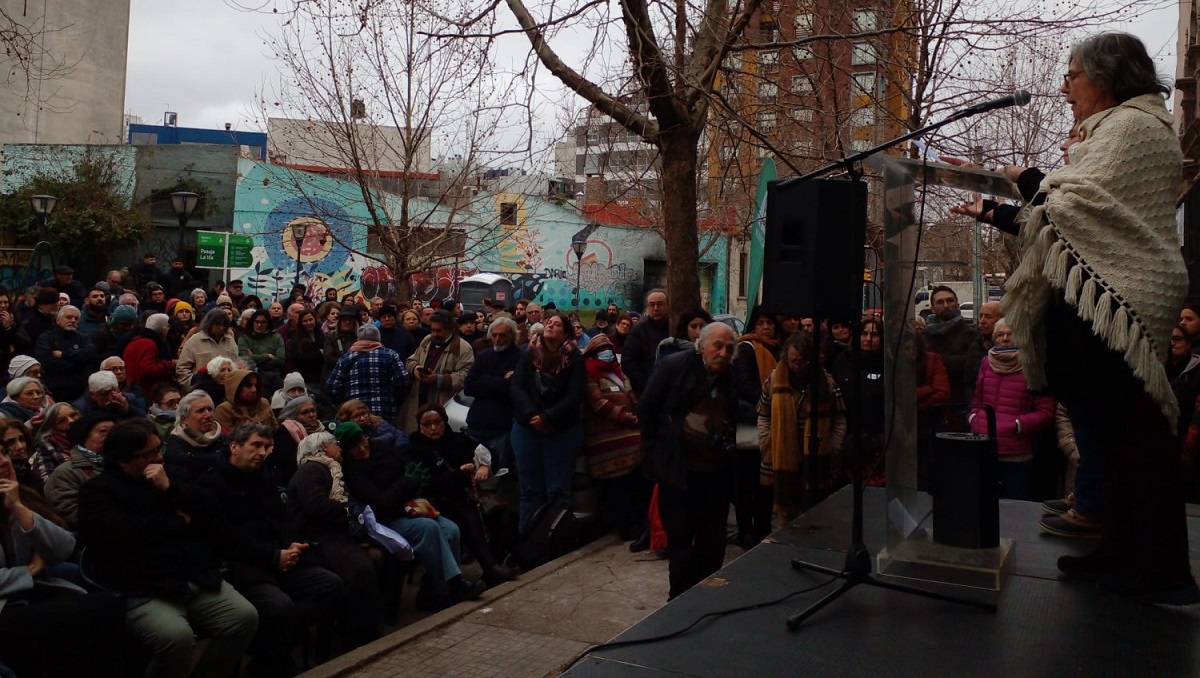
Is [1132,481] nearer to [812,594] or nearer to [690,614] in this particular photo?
[812,594]

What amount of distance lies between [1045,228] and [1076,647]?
4.24 feet

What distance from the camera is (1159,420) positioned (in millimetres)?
3072

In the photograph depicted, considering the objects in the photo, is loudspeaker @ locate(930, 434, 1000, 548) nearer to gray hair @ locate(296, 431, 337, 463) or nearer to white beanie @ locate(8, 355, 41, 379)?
gray hair @ locate(296, 431, 337, 463)

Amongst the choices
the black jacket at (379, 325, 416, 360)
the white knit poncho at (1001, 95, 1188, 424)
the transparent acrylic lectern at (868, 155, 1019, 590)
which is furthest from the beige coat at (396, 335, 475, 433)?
the white knit poncho at (1001, 95, 1188, 424)

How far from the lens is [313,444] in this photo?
20.1ft

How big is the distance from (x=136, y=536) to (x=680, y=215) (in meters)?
5.04

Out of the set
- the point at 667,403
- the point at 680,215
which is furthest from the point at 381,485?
the point at 680,215

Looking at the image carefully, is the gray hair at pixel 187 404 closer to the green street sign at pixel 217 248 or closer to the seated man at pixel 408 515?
the seated man at pixel 408 515

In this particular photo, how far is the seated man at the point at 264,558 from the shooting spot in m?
5.22

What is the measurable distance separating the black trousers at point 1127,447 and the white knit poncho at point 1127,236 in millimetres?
94

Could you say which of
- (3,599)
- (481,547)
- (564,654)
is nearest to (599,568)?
(481,547)

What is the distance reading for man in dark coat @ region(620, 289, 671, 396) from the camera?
852 cm

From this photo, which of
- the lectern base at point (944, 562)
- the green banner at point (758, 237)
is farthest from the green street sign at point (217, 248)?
the lectern base at point (944, 562)

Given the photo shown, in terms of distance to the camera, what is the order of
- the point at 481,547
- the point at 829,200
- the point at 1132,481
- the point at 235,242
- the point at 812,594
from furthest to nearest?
the point at 235,242, the point at 481,547, the point at 829,200, the point at 812,594, the point at 1132,481
